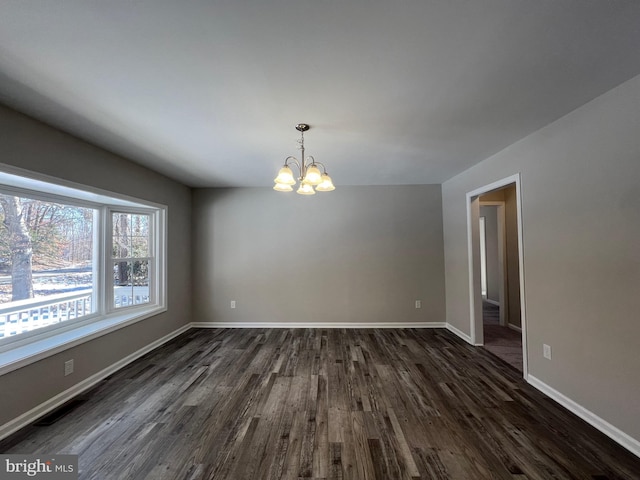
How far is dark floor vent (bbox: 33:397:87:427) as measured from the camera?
196 centimetres

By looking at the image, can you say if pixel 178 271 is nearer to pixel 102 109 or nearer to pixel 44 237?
pixel 44 237

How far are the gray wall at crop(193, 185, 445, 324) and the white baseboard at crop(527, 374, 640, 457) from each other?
6.59 ft

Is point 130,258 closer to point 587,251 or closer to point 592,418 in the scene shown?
point 587,251

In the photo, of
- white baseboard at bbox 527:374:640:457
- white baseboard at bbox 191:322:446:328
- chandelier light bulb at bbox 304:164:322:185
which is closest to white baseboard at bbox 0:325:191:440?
white baseboard at bbox 191:322:446:328

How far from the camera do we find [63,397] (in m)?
2.24

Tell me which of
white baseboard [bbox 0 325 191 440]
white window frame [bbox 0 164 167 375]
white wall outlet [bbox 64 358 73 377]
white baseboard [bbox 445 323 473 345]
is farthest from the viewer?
white baseboard [bbox 445 323 473 345]

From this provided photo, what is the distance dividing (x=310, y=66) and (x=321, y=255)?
3.21 meters

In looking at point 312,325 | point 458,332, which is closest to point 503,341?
point 458,332

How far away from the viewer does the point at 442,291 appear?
434 centimetres

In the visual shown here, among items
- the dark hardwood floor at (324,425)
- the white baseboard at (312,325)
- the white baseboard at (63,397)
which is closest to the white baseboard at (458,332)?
the white baseboard at (312,325)

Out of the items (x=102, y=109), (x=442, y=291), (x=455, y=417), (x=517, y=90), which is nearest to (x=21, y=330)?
(x=102, y=109)

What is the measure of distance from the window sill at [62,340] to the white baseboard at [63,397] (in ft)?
1.25

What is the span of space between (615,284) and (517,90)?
152 centimetres

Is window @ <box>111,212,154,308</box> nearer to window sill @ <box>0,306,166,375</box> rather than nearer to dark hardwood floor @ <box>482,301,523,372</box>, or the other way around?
window sill @ <box>0,306,166,375</box>
